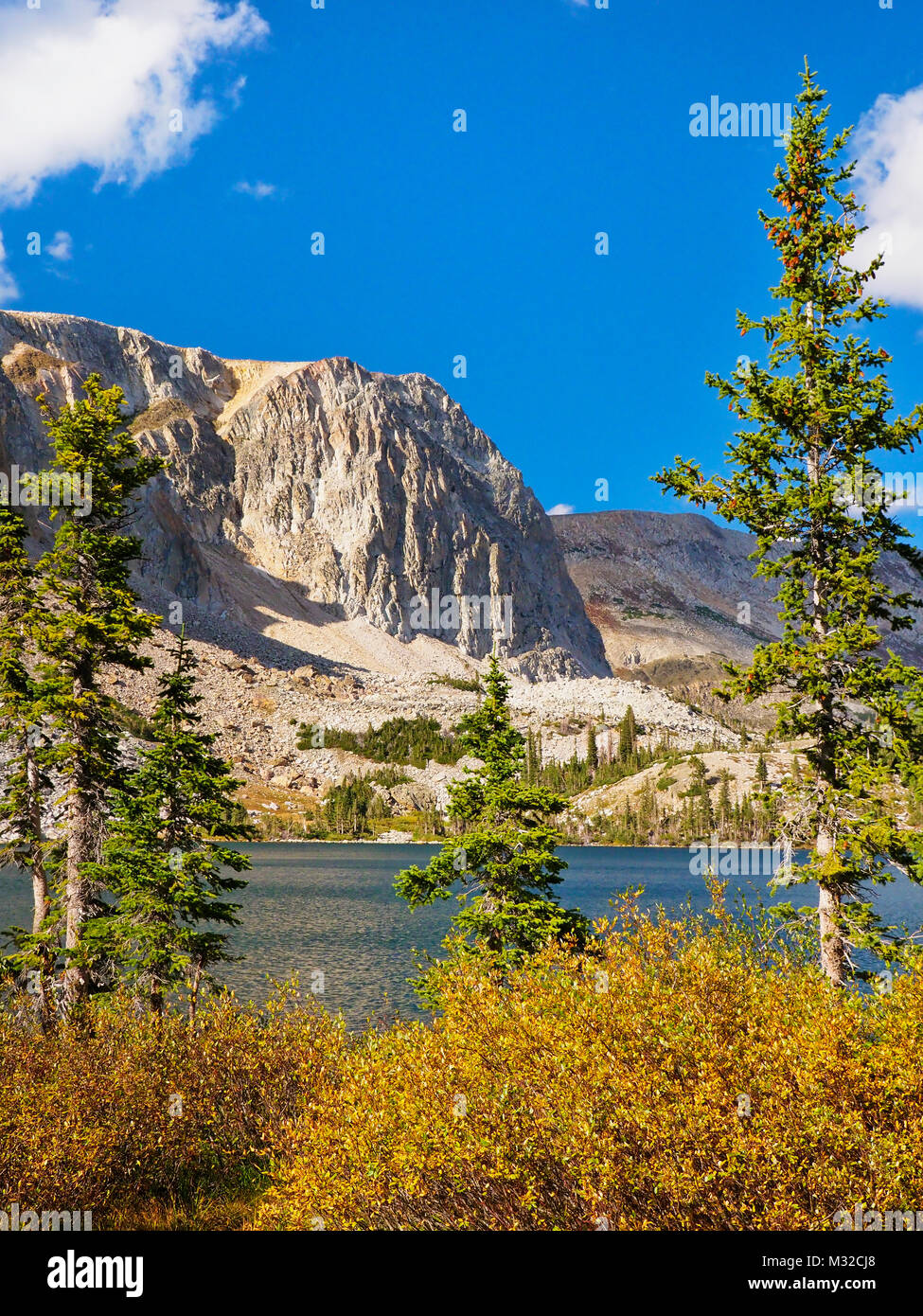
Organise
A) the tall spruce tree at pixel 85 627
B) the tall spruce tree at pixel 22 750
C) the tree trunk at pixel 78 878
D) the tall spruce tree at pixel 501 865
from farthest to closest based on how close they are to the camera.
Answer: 1. the tall spruce tree at pixel 22 750
2. the tall spruce tree at pixel 501 865
3. the tall spruce tree at pixel 85 627
4. the tree trunk at pixel 78 878

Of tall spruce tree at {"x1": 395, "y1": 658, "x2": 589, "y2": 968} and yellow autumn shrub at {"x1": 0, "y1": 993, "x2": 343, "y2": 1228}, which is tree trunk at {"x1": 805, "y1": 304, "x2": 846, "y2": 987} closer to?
tall spruce tree at {"x1": 395, "y1": 658, "x2": 589, "y2": 968}

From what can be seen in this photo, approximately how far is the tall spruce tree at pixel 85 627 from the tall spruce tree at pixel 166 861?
68 cm

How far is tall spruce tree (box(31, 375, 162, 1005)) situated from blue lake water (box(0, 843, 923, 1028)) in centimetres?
726

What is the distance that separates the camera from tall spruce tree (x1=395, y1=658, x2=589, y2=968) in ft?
79.6

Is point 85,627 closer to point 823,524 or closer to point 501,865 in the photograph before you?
point 501,865

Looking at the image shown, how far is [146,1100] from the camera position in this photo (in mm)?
14227

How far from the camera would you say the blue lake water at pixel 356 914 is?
158 feet

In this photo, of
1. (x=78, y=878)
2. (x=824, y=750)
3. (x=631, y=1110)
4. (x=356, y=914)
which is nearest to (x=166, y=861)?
(x=78, y=878)

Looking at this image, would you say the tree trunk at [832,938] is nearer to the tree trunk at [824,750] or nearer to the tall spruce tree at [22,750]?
the tree trunk at [824,750]

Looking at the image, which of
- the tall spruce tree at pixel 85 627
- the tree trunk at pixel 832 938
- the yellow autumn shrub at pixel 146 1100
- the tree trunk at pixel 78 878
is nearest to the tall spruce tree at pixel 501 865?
the yellow autumn shrub at pixel 146 1100

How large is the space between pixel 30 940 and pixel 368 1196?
17.4 metres

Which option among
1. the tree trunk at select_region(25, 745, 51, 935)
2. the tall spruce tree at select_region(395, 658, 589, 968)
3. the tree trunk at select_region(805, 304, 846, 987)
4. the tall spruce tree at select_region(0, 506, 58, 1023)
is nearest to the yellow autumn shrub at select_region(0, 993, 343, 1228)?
the tall spruce tree at select_region(395, 658, 589, 968)

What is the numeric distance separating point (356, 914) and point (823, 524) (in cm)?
6984

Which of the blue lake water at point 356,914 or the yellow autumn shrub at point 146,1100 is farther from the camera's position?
the blue lake water at point 356,914
